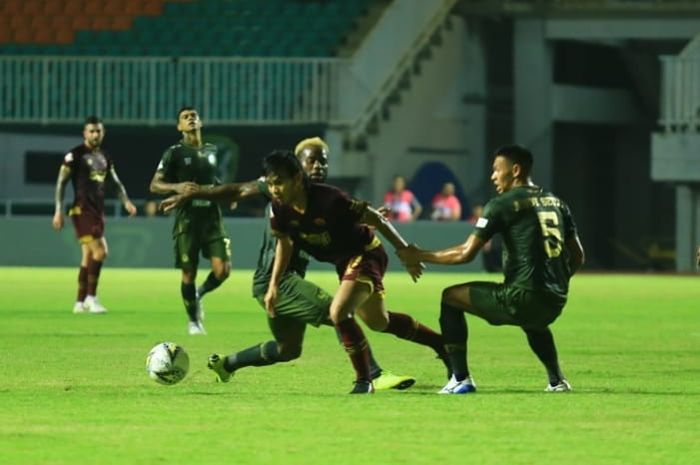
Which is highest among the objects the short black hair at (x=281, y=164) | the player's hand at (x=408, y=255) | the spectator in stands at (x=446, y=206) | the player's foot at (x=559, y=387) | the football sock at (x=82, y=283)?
the short black hair at (x=281, y=164)

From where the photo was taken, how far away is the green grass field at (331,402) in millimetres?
9148

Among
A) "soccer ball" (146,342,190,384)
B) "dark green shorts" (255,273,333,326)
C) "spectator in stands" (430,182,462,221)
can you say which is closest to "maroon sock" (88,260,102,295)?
"soccer ball" (146,342,190,384)

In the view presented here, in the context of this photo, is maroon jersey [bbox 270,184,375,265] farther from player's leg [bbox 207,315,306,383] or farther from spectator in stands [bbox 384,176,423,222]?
spectator in stands [bbox 384,176,423,222]

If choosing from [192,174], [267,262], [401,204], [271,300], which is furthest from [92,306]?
[401,204]

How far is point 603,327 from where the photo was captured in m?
20.3

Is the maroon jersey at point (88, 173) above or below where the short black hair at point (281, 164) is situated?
below

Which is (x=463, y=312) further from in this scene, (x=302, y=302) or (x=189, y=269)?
(x=189, y=269)

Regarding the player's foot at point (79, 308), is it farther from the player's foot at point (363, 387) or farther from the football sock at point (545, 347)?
the football sock at point (545, 347)

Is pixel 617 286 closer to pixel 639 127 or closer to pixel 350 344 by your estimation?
pixel 639 127

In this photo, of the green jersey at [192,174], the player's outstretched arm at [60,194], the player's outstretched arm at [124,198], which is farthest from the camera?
the player's outstretched arm at [60,194]

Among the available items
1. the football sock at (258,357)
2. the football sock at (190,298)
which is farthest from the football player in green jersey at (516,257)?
the football sock at (190,298)

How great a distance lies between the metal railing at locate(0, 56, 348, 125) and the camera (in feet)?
119

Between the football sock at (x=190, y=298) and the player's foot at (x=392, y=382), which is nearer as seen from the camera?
the player's foot at (x=392, y=382)

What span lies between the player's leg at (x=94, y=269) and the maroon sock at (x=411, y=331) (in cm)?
915
